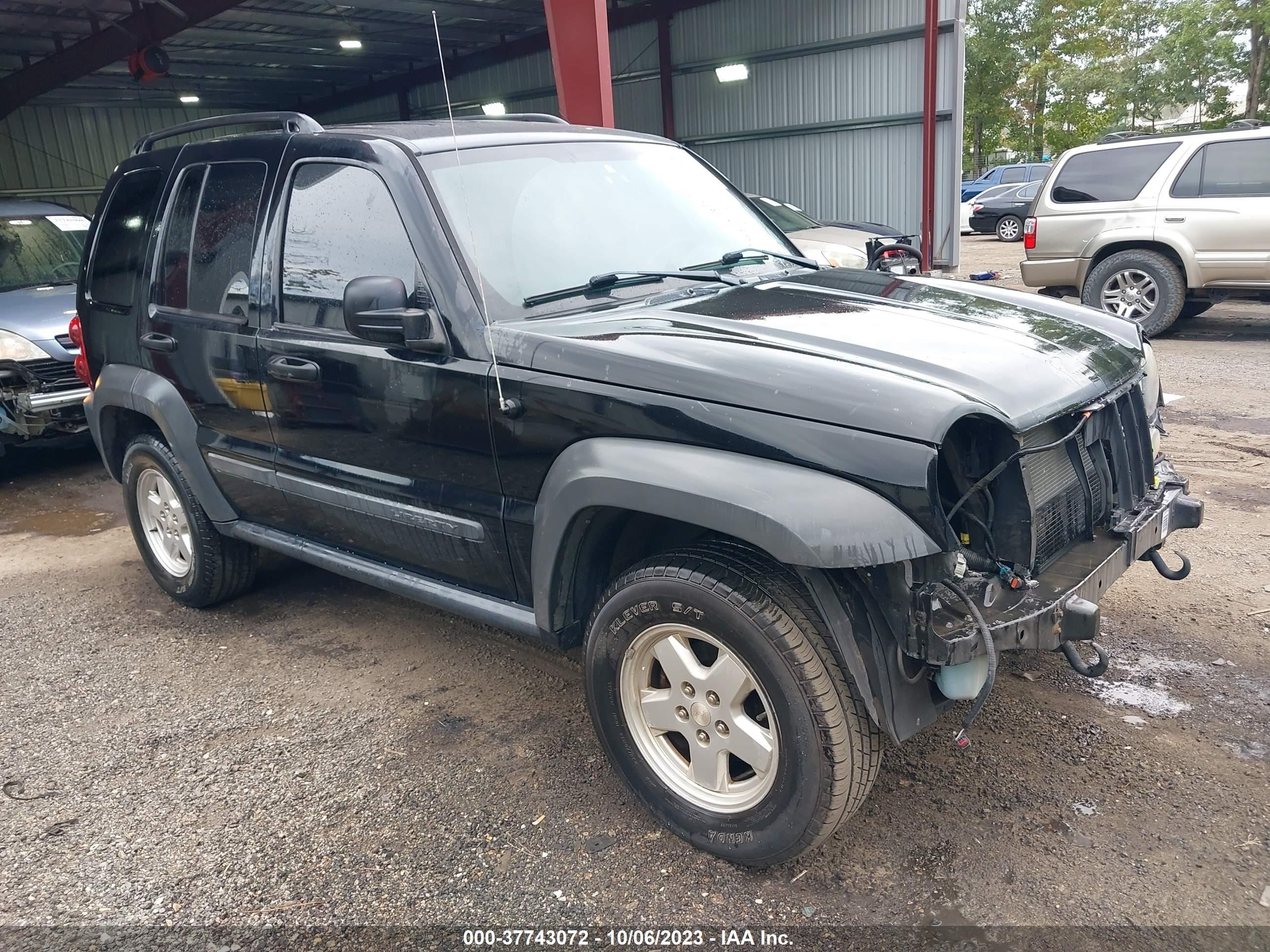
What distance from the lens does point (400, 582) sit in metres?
3.46

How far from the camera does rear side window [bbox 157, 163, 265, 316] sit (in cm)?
375

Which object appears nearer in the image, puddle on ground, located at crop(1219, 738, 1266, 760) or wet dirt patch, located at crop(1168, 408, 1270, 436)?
puddle on ground, located at crop(1219, 738, 1266, 760)

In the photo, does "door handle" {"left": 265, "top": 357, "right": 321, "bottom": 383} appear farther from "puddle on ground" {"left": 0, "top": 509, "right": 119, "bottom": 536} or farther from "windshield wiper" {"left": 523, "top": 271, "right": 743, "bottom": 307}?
"puddle on ground" {"left": 0, "top": 509, "right": 119, "bottom": 536}

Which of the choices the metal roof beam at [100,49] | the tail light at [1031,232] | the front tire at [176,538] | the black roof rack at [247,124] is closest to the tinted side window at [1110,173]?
the tail light at [1031,232]

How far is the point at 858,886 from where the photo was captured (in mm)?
2605

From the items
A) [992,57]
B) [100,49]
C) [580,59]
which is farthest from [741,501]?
[992,57]

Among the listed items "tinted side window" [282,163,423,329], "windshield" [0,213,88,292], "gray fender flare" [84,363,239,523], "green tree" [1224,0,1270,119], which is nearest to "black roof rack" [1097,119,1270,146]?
"tinted side window" [282,163,423,329]

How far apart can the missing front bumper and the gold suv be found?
7.65m

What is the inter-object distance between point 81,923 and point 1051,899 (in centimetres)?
251

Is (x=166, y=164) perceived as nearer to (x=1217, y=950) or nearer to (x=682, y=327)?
(x=682, y=327)

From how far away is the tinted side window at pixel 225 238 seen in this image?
374 centimetres

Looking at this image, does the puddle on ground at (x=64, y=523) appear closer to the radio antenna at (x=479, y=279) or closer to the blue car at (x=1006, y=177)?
the radio antenna at (x=479, y=279)

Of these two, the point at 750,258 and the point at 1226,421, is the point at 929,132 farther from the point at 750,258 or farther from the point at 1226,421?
the point at 750,258

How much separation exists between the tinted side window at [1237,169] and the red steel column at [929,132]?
135 inches
